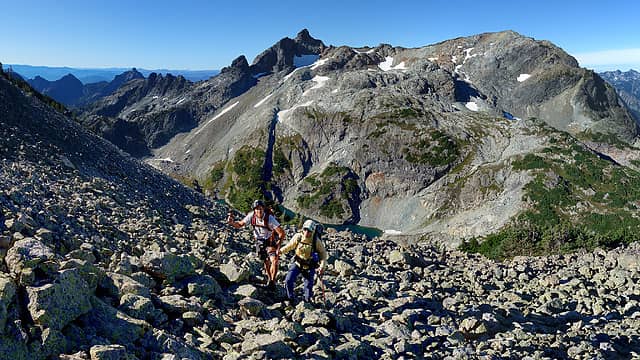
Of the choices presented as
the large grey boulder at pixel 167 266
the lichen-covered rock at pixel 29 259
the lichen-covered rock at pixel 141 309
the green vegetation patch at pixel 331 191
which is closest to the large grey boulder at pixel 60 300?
the lichen-covered rock at pixel 29 259

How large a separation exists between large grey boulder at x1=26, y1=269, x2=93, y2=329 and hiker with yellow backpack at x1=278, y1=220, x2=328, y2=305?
738 cm

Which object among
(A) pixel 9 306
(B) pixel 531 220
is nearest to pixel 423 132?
(B) pixel 531 220

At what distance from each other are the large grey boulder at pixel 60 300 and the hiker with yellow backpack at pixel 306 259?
291 inches

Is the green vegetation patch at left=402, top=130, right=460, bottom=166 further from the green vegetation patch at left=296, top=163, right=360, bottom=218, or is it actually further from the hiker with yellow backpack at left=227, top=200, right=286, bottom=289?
the hiker with yellow backpack at left=227, top=200, right=286, bottom=289

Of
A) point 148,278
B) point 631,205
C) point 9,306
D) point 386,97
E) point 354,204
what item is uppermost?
point 386,97

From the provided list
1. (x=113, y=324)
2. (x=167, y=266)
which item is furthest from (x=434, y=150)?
(x=113, y=324)

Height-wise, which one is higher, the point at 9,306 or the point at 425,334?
the point at 9,306

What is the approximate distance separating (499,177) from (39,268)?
133 meters

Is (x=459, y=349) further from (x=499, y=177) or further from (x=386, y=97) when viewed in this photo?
(x=386, y=97)

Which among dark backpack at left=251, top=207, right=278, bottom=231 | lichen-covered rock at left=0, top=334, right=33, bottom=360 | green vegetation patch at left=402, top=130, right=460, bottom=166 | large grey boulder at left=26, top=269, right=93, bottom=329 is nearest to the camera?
lichen-covered rock at left=0, top=334, right=33, bottom=360

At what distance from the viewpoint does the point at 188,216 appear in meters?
37.9

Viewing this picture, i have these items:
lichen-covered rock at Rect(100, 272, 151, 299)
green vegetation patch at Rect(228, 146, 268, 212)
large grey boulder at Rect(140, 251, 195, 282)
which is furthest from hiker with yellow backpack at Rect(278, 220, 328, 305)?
green vegetation patch at Rect(228, 146, 268, 212)

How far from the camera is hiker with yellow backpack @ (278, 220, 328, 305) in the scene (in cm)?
1614

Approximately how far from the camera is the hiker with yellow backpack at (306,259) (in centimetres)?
1614
